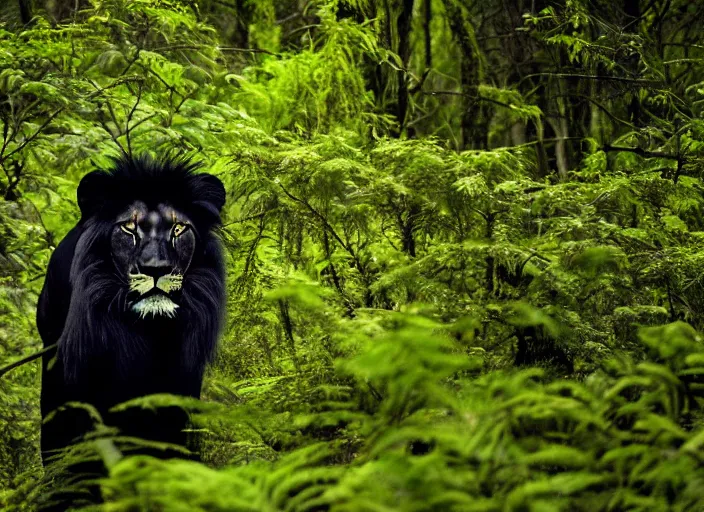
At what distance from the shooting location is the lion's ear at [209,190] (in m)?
5.26

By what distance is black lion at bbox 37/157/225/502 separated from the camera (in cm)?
484

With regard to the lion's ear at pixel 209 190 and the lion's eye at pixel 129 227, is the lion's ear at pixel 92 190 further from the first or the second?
the lion's ear at pixel 209 190

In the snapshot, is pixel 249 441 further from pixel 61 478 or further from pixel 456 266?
pixel 456 266

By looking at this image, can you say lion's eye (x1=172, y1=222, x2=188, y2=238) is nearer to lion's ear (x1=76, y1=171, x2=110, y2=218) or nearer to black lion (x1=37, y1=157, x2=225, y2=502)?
black lion (x1=37, y1=157, x2=225, y2=502)

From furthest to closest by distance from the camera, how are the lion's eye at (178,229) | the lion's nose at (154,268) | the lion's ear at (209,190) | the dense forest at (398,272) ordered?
the lion's ear at (209,190) < the lion's eye at (178,229) < the lion's nose at (154,268) < the dense forest at (398,272)

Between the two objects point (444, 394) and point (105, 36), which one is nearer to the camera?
point (444, 394)

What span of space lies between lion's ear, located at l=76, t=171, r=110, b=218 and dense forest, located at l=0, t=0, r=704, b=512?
0.31 meters

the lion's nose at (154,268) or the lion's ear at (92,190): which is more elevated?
the lion's ear at (92,190)

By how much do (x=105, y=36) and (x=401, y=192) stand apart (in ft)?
11.2

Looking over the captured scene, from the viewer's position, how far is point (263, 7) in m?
13.3

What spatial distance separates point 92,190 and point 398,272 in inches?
65.6

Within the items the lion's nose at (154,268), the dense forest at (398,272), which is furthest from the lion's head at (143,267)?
the dense forest at (398,272)

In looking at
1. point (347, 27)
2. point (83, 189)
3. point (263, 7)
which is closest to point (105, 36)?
point (347, 27)

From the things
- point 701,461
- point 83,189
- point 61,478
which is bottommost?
point 61,478
